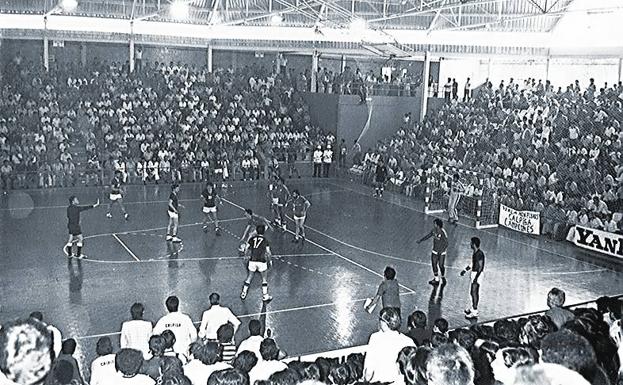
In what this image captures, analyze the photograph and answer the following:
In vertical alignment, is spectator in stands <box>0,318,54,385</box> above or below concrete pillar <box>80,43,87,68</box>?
below

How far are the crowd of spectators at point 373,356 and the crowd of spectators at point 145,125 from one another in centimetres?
2188

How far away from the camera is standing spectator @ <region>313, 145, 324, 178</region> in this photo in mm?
35531

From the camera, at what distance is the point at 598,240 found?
73.0 ft

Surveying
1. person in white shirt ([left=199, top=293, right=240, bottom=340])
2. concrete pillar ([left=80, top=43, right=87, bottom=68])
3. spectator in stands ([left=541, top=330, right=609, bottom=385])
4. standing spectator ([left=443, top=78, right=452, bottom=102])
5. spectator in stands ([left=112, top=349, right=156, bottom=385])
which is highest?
concrete pillar ([left=80, top=43, right=87, bottom=68])

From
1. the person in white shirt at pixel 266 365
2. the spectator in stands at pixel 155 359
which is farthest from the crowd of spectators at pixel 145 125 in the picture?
the person in white shirt at pixel 266 365

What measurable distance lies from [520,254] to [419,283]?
528cm

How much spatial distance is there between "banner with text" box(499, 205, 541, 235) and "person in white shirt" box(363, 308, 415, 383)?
17.5 m

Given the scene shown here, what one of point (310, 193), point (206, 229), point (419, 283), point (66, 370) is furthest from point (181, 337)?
point (310, 193)

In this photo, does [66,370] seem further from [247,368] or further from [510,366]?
[510,366]

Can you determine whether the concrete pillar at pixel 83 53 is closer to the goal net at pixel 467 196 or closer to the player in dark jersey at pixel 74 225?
the goal net at pixel 467 196

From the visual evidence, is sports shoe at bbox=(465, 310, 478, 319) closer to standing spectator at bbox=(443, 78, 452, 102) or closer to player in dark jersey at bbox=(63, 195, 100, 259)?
player in dark jersey at bbox=(63, 195, 100, 259)

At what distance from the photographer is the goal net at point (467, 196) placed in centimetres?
2634

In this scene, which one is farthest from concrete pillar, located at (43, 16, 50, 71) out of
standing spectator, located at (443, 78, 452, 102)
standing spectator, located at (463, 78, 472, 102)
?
standing spectator, located at (463, 78, 472, 102)

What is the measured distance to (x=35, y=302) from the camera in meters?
15.8
